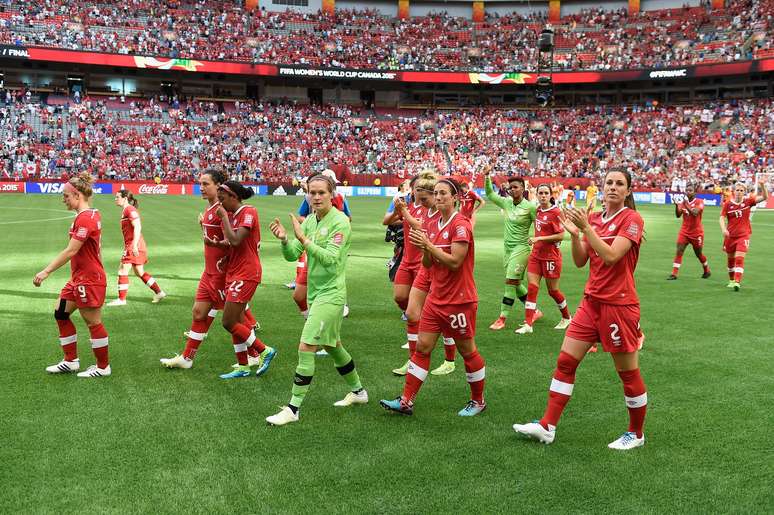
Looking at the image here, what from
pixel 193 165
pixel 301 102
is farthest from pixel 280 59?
pixel 193 165

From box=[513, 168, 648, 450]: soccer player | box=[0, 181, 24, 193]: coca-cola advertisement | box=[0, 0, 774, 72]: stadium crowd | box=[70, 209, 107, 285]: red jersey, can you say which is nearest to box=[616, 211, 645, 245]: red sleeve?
box=[513, 168, 648, 450]: soccer player

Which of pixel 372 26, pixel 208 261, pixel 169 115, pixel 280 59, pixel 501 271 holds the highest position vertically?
pixel 372 26

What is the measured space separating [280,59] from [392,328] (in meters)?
55.4

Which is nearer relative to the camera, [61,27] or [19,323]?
[19,323]

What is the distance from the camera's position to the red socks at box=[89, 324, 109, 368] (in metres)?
7.16

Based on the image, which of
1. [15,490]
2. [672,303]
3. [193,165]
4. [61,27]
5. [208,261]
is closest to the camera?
[15,490]

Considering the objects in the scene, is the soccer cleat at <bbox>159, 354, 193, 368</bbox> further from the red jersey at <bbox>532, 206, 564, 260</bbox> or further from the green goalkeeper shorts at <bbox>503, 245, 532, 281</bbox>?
the red jersey at <bbox>532, 206, 564, 260</bbox>

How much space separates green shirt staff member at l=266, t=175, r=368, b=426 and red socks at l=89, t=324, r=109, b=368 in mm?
2464

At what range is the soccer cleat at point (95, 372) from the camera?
7262mm

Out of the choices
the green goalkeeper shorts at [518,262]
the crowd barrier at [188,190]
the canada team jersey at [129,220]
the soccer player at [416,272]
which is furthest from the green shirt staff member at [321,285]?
the crowd barrier at [188,190]

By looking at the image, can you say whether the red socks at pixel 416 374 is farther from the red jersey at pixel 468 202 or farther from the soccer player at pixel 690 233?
the soccer player at pixel 690 233

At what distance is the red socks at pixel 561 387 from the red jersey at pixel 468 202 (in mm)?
4512

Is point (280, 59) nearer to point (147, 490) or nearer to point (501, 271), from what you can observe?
point (501, 271)

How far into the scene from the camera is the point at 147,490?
463 centimetres
